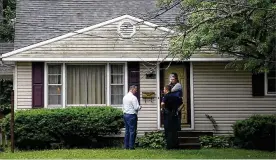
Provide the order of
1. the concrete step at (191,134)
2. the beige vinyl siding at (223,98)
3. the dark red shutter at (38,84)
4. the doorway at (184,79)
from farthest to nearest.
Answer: the doorway at (184,79) < the beige vinyl siding at (223,98) < the dark red shutter at (38,84) < the concrete step at (191,134)

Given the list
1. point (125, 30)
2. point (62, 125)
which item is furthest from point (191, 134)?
point (62, 125)

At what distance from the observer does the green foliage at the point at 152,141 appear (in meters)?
16.1

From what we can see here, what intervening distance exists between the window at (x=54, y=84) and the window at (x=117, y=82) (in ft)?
5.69

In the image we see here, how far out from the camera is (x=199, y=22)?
13000mm

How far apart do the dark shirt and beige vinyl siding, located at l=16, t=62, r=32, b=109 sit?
499 cm

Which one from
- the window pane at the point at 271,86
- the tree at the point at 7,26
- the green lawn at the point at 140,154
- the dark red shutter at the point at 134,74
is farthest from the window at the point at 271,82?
the tree at the point at 7,26

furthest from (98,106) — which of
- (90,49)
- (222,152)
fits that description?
(222,152)

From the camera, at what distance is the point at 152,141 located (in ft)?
53.4

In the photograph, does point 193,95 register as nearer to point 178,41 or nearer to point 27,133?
point 178,41

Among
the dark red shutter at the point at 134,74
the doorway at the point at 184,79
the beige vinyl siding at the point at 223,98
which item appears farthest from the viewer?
the doorway at the point at 184,79

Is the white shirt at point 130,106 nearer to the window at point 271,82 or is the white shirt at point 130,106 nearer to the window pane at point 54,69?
the window pane at point 54,69

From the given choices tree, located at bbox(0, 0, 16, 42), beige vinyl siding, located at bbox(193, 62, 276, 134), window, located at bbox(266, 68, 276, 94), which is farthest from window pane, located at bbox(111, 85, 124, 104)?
tree, located at bbox(0, 0, 16, 42)

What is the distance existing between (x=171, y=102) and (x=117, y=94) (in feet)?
11.6

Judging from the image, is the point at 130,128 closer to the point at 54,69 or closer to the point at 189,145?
the point at 189,145
